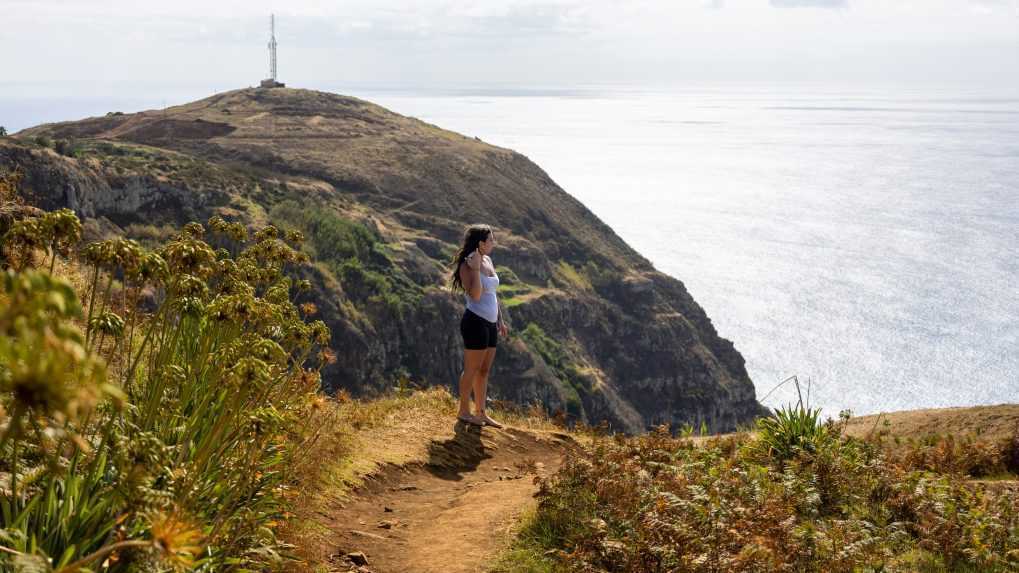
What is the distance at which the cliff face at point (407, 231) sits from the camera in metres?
69.9

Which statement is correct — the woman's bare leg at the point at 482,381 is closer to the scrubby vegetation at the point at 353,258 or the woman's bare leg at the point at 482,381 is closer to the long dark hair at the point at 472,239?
the long dark hair at the point at 472,239

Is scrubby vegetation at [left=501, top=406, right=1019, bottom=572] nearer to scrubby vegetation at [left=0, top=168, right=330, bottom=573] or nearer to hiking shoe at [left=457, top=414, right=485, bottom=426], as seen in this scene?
scrubby vegetation at [left=0, top=168, right=330, bottom=573]

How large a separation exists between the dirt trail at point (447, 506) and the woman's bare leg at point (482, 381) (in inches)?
10.1

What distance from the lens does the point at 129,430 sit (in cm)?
446

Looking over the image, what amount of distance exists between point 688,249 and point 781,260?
19129 millimetres

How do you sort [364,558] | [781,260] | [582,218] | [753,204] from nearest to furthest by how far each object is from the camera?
[364,558]
[582,218]
[781,260]
[753,204]

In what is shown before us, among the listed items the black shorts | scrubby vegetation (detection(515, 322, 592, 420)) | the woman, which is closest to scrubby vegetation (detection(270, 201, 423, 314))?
scrubby vegetation (detection(515, 322, 592, 420))

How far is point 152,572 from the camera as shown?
337 centimetres

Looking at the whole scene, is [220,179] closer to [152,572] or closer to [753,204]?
[152,572]

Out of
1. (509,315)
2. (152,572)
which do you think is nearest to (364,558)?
(152,572)

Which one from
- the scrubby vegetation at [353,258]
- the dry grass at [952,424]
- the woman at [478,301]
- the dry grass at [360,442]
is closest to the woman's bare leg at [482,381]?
the woman at [478,301]

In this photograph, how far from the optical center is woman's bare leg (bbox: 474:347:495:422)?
10078 millimetres

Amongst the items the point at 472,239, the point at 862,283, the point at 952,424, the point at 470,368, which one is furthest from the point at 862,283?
the point at 472,239

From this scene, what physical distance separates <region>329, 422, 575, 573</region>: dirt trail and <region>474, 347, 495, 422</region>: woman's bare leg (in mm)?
257
